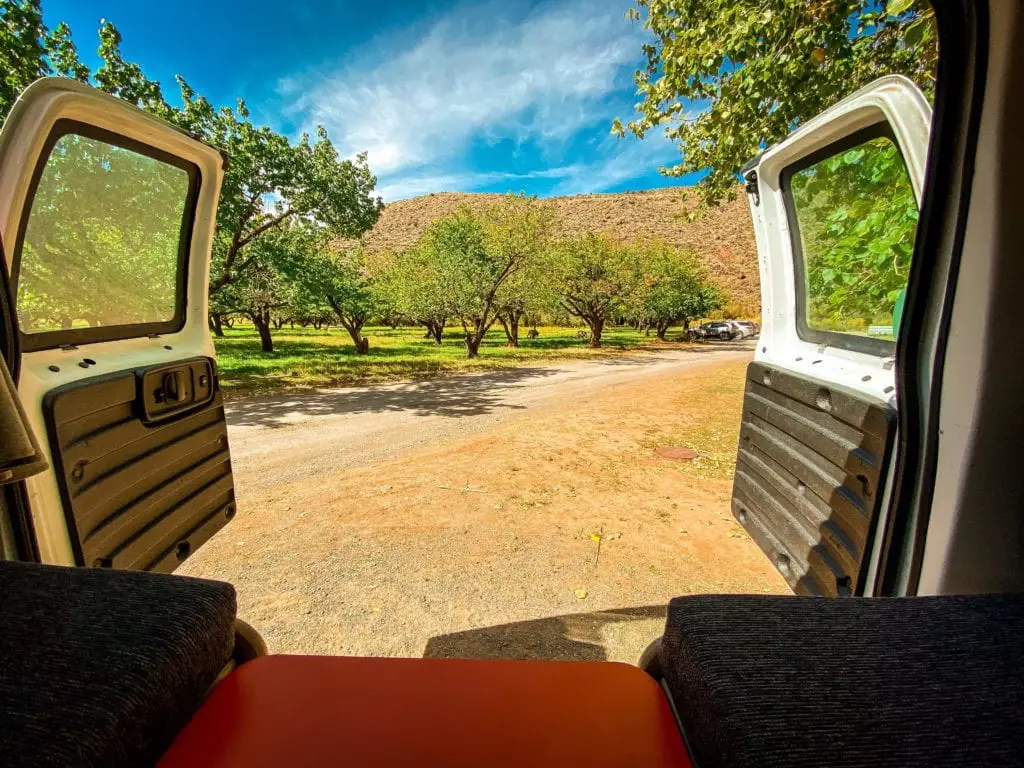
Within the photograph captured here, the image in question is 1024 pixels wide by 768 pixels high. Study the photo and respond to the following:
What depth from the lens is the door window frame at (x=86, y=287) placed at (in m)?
1.63

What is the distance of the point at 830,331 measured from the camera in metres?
2.25

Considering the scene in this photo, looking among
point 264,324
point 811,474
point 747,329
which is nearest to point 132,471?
point 811,474

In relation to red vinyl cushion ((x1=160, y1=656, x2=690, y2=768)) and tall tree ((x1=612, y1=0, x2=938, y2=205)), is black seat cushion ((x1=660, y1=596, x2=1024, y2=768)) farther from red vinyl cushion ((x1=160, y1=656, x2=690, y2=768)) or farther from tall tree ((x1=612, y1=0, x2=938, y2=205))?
tall tree ((x1=612, y1=0, x2=938, y2=205))

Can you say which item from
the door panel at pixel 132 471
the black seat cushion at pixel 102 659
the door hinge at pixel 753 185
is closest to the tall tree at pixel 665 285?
the door hinge at pixel 753 185

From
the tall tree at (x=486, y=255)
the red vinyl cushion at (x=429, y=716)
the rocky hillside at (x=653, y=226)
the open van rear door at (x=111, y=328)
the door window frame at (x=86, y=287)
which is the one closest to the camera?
the red vinyl cushion at (x=429, y=716)

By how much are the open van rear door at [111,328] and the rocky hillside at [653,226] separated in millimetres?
53494

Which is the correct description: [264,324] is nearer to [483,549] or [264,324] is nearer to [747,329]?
[483,549]

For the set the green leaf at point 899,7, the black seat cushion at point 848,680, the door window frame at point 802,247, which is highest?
the green leaf at point 899,7

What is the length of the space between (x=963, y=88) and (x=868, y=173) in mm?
910

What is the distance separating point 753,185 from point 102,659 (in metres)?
3.27

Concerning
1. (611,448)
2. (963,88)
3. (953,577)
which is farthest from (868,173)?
(611,448)

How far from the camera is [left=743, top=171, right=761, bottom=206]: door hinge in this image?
8.20 feet

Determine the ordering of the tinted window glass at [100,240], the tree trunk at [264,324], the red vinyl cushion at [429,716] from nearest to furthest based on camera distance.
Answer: the red vinyl cushion at [429,716], the tinted window glass at [100,240], the tree trunk at [264,324]

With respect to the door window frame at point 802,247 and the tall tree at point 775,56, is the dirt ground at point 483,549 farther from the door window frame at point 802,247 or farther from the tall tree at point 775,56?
the tall tree at point 775,56
